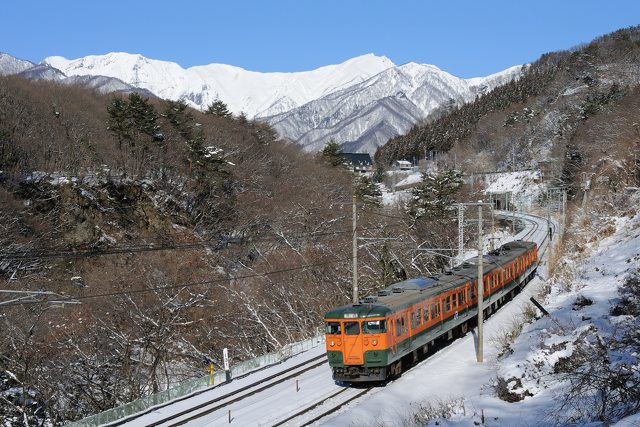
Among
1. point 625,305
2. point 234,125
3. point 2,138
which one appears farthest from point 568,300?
point 234,125

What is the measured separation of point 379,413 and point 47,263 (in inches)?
1418

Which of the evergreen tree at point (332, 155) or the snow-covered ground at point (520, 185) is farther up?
the evergreen tree at point (332, 155)

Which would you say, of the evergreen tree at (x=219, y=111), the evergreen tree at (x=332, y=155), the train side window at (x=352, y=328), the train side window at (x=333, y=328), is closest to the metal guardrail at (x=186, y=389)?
the train side window at (x=333, y=328)

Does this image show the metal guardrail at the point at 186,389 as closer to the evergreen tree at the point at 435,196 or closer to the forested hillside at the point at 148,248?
the forested hillside at the point at 148,248

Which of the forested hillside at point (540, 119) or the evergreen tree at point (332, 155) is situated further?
the forested hillside at point (540, 119)

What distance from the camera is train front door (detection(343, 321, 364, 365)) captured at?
757 inches

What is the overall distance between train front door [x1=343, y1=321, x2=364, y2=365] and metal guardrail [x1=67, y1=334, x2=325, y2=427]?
5.75 meters

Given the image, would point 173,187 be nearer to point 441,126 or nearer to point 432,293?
point 432,293

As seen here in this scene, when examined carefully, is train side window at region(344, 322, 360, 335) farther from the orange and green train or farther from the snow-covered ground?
the snow-covered ground

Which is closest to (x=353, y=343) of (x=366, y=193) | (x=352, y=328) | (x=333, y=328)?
(x=352, y=328)

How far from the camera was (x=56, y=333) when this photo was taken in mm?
32719

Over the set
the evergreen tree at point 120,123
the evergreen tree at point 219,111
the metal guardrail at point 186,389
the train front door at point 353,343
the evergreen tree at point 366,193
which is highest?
the evergreen tree at point 219,111

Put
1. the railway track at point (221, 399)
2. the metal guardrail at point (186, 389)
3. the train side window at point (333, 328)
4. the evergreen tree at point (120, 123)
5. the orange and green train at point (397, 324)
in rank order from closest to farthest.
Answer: the railway track at point (221, 399) < the metal guardrail at point (186, 389) < the orange and green train at point (397, 324) < the train side window at point (333, 328) < the evergreen tree at point (120, 123)

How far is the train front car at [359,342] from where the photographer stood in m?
19.1
